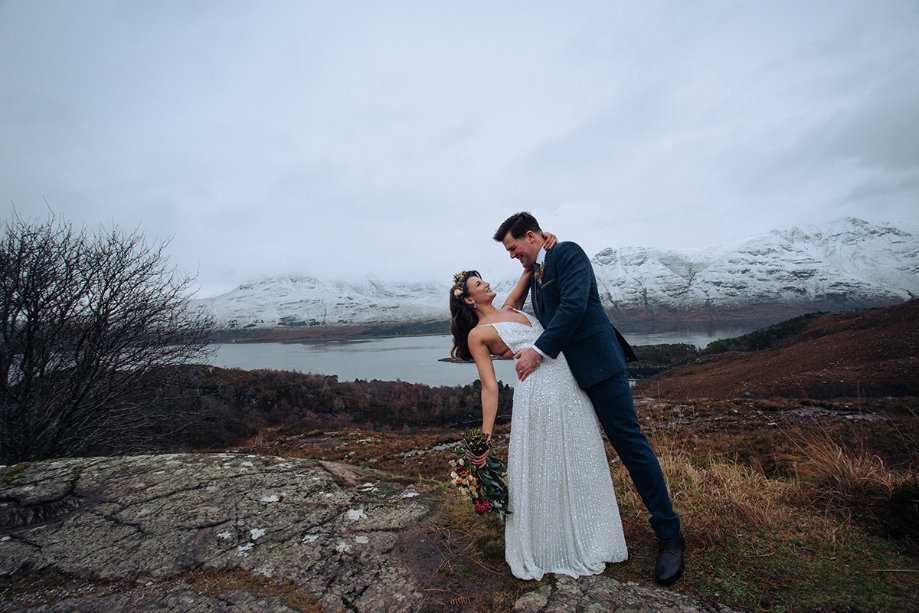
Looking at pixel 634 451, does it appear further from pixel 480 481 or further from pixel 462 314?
pixel 462 314

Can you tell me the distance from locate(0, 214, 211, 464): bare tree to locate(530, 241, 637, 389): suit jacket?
30.9 ft

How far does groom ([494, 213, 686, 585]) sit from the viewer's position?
6.91 ft

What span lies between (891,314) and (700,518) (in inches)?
1628

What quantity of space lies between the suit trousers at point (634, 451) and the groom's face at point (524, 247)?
0.95 metres

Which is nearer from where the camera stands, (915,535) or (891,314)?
(915,535)

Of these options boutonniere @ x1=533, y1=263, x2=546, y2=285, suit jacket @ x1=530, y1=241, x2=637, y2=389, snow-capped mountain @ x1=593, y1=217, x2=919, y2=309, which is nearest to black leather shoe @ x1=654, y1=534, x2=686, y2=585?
suit jacket @ x1=530, y1=241, x2=637, y2=389

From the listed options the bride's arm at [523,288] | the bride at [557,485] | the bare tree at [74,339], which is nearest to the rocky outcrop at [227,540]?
A: the bride at [557,485]

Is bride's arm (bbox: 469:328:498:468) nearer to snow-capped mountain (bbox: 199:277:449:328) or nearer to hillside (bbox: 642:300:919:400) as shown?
hillside (bbox: 642:300:919:400)

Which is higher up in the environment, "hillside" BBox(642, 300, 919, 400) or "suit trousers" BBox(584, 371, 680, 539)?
"suit trousers" BBox(584, 371, 680, 539)

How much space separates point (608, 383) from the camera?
2223 millimetres

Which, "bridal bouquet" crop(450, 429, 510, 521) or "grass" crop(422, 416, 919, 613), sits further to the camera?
"bridal bouquet" crop(450, 429, 510, 521)


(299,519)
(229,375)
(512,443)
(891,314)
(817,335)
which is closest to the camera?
(512,443)

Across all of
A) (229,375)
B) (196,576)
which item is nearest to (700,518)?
(196,576)

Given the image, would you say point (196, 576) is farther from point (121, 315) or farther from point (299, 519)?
point (121, 315)
